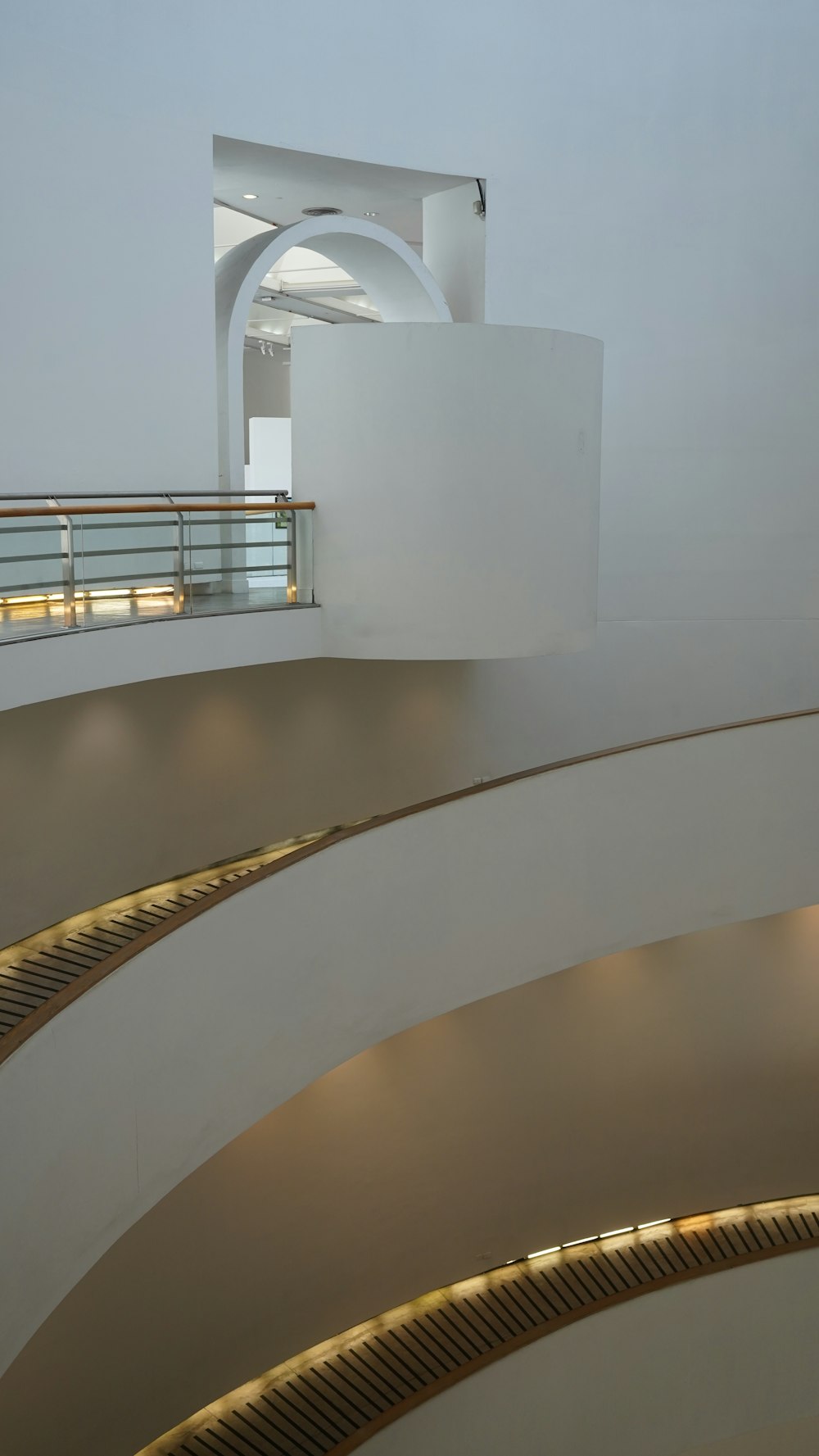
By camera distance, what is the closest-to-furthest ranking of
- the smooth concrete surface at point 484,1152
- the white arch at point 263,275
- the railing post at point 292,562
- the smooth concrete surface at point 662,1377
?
the railing post at point 292,562 < the smooth concrete surface at point 662,1377 < the smooth concrete surface at point 484,1152 < the white arch at point 263,275

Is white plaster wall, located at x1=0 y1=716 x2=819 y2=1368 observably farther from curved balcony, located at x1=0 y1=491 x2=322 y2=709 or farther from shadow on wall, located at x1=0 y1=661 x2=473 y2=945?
shadow on wall, located at x1=0 y1=661 x2=473 y2=945

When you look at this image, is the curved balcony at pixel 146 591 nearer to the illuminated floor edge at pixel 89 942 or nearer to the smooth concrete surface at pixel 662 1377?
the illuminated floor edge at pixel 89 942

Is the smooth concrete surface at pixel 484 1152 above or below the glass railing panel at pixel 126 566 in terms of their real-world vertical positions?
below

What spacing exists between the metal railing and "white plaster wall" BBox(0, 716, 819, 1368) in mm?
1439

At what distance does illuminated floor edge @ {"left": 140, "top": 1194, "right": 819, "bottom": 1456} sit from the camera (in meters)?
7.78

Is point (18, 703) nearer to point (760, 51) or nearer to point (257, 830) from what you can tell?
point (257, 830)

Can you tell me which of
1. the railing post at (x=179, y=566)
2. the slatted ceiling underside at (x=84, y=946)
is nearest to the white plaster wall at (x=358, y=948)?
the slatted ceiling underside at (x=84, y=946)

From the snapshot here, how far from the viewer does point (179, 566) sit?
20.0 feet

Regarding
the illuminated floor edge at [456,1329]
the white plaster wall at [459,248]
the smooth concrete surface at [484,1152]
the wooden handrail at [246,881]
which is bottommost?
the illuminated floor edge at [456,1329]

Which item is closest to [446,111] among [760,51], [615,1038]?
[760,51]

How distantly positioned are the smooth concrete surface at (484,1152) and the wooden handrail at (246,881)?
2.13 meters

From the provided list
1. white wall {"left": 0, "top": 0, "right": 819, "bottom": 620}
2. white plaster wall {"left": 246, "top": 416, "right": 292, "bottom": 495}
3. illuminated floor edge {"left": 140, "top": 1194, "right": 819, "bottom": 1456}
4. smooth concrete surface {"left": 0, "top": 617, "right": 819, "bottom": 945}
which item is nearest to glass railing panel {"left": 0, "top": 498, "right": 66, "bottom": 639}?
smooth concrete surface {"left": 0, "top": 617, "right": 819, "bottom": 945}

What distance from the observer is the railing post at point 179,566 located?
6059 millimetres

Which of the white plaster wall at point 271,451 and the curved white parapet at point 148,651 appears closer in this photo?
the curved white parapet at point 148,651
